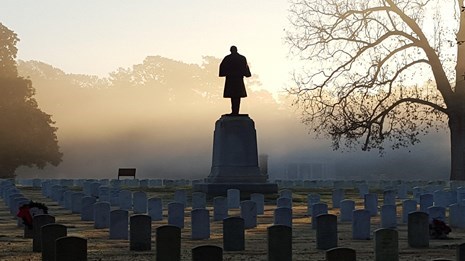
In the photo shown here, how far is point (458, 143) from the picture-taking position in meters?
36.1

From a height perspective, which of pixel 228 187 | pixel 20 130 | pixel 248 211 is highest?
pixel 20 130

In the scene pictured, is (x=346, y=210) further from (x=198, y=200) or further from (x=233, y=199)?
(x=233, y=199)

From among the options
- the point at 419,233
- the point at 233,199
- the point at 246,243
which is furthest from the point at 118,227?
the point at 233,199

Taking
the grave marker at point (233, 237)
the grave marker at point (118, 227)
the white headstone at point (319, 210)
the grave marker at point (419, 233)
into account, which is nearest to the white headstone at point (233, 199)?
the white headstone at point (319, 210)

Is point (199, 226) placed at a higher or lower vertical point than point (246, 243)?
higher

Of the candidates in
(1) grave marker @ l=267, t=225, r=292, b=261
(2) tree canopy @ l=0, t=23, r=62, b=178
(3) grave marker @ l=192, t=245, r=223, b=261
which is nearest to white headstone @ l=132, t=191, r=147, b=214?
(1) grave marker @ l=267, t=225, r=292, b=261

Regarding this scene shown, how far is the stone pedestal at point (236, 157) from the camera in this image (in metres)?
28.1

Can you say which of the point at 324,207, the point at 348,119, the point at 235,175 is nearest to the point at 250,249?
the point at 324,207

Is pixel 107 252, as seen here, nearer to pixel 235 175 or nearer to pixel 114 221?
pixel 114 221

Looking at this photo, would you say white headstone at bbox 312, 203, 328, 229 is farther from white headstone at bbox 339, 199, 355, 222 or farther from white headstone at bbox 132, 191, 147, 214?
white headstone at bbox 132, 191, 147, 214

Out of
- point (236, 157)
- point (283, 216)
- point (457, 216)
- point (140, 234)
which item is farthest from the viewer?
point (236, 157)

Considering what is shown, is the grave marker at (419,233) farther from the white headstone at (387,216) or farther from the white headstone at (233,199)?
the white headstone at (233,199)

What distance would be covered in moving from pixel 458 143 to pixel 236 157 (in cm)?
1224

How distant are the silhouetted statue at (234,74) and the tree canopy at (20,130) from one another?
24301mm
